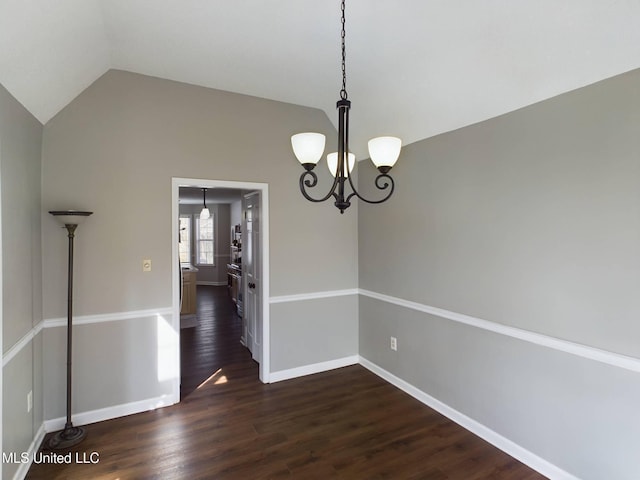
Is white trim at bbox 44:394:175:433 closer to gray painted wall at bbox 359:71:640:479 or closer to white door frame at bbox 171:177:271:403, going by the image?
white door frame at bbox 171:177:271:403

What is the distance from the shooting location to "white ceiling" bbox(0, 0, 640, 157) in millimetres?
1780

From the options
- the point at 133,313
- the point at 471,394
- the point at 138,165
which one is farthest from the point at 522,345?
the point at 138,165

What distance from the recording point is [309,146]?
165cm

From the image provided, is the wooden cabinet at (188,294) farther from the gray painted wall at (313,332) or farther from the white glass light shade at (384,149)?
the white glass light shade at (384,149)

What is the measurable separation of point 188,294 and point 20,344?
378cm

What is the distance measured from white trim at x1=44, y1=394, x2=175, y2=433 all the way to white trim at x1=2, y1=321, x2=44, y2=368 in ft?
2.60

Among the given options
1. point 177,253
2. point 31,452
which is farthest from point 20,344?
point 177,253

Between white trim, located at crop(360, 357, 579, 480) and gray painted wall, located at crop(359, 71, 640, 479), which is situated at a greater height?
gray painted wall, located at crop(359, 71, 640, 479)

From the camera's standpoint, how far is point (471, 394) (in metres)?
2.70

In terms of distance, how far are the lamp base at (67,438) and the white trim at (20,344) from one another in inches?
31.7

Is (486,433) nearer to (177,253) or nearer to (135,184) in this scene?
(177,253)

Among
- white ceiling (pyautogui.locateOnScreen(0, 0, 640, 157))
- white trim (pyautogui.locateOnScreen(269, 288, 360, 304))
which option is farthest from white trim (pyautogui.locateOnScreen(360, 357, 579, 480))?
white ceiling (pyautogui.locateOnScreen(0, 0, 640, 157))

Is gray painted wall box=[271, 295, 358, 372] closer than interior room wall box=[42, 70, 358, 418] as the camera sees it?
No

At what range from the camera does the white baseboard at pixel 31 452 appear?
2.10 metres
